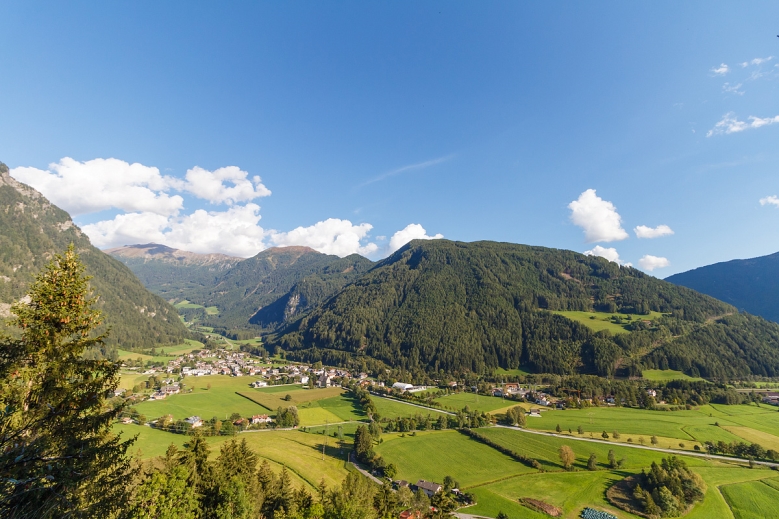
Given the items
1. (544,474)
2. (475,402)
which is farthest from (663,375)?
(544,474)

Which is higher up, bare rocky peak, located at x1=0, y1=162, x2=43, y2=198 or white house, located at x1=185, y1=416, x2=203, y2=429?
bare rocky peak, located at x1=0, y1=162, x2=43, y2=198

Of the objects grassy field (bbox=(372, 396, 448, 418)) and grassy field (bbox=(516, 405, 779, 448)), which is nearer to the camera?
grassy field (bbox=(516, 405, 779, 448))

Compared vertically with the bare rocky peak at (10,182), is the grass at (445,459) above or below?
below

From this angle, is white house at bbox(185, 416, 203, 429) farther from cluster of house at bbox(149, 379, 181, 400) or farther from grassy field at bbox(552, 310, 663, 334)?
grassy field at bbox(552, 310, 663, 334)

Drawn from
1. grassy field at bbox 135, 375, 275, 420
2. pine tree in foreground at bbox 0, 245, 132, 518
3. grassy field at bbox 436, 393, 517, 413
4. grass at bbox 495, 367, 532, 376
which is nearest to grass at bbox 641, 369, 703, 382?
grass at bbox 495, 367, 532, 376

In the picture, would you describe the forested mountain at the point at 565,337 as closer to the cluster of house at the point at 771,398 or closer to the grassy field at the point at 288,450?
the cluster of house at the point at 771,398

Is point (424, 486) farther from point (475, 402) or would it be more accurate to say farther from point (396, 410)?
point (475, 402)

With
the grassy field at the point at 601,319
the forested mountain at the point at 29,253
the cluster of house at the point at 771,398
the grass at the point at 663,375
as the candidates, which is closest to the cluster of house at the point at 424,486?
the grass at the point at 663,375
